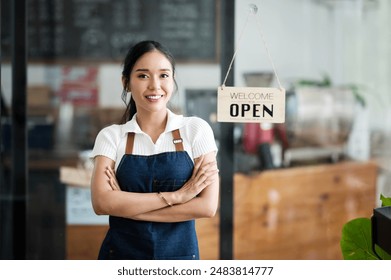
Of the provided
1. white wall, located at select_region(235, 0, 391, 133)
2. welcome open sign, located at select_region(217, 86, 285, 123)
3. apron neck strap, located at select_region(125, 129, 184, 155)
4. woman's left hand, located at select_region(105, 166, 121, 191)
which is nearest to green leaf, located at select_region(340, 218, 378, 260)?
welcome open sign, located at select_region(217, 86, 285, 123)

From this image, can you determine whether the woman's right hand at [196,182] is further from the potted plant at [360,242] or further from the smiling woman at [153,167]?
the potted plant at [360,242]

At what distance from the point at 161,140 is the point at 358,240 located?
52 centimetres

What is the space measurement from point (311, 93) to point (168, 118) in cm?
93

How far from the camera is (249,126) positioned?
2070mm

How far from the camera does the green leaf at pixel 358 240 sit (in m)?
1.68

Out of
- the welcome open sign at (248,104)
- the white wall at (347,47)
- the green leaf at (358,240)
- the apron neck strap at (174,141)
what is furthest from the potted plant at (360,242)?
the white wall at (347,47)

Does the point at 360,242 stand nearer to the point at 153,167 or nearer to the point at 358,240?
the point at 358,240

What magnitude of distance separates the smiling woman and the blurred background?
421 millimetres

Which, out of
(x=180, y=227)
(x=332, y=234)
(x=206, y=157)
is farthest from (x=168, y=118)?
(x=332, y=234)

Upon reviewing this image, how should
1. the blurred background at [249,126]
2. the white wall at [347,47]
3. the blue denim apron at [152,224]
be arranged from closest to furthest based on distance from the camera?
the blue denim apron at [152,224] → the blurred background at [249,126] → the white wall at [347,47]

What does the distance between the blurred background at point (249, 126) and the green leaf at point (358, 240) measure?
0.36 meters

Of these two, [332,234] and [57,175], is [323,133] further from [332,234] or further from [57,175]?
[57,175]

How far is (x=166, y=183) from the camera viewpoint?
1.61m

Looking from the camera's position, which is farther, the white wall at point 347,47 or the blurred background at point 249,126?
the white wall at point 347,47
